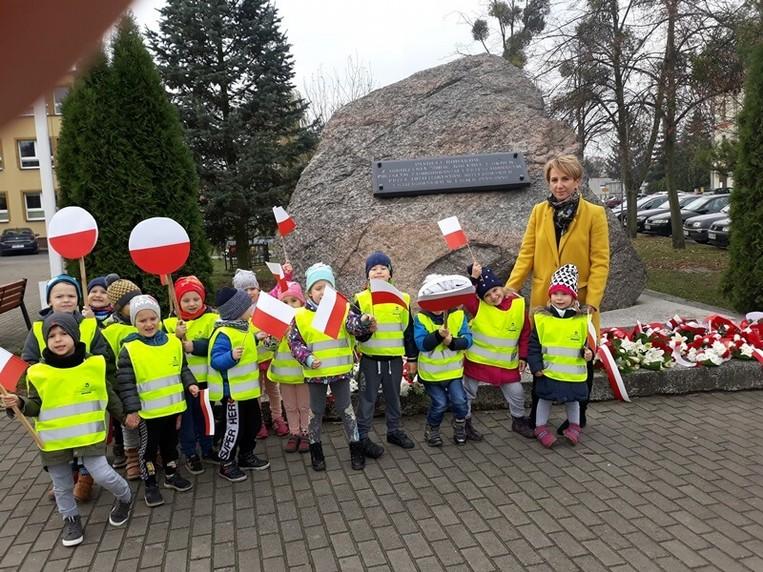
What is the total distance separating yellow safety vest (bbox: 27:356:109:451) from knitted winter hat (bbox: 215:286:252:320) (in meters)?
0.92

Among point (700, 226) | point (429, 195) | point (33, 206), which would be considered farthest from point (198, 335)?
point (33, 206)

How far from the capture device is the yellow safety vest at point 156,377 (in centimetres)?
383

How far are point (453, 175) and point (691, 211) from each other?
17675 millimetres

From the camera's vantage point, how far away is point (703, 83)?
45.5ft

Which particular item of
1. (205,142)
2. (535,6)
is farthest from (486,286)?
(535,6)

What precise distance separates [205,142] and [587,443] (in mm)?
9758

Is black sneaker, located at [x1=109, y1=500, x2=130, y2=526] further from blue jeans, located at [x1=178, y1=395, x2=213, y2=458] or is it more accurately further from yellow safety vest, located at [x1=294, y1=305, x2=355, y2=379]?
yellow safety vest, located at [x1=294, y1=305, x2=355, y2=379]

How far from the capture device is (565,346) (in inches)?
173

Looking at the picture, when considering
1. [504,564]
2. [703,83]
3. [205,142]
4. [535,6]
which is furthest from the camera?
[535,6]

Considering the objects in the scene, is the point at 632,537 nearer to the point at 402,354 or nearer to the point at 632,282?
the point at 402,354

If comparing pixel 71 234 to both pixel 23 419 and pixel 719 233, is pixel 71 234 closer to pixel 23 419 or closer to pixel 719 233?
pixel 23 419

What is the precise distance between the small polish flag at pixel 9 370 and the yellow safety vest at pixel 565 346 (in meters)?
3.34

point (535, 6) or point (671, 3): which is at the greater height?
point (535, 6)

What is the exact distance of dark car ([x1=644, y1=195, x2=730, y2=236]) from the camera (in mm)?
20875
